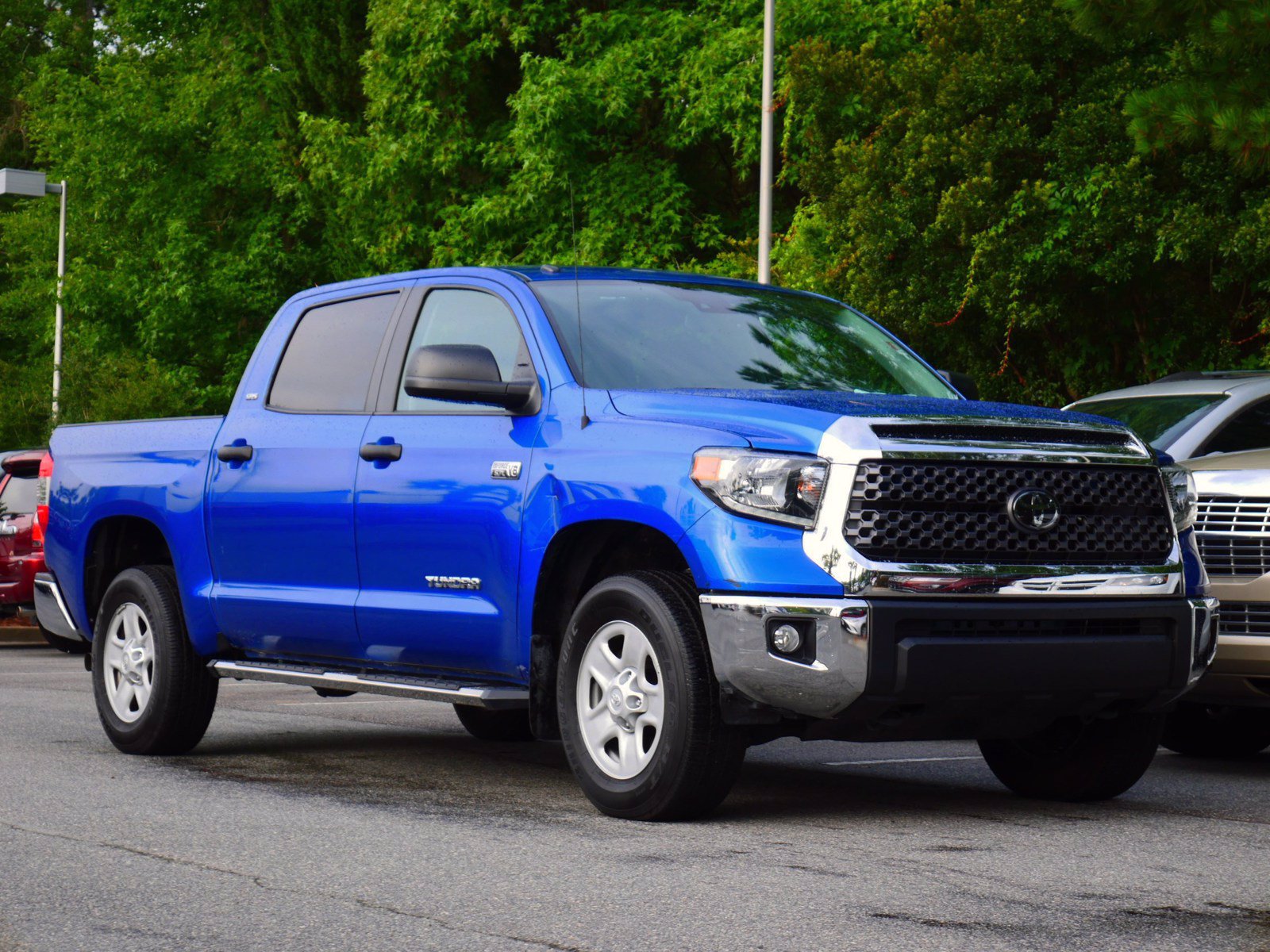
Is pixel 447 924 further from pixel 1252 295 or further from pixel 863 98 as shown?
pixel 863 98

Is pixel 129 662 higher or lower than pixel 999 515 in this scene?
lower

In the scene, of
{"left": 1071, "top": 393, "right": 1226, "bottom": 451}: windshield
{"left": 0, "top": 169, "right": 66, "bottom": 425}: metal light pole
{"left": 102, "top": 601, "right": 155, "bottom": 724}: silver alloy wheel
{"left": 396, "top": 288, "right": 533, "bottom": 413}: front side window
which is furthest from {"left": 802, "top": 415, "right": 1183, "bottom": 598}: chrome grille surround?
{"left": 0, "top": 169, "right": 66, "bottom": 425}: metal light pole

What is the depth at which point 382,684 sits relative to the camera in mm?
7551

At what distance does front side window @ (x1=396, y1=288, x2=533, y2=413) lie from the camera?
7.45m

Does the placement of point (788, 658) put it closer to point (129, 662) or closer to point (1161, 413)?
point (129, 662)

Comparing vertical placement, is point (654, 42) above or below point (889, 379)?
above

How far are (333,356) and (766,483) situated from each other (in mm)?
2809

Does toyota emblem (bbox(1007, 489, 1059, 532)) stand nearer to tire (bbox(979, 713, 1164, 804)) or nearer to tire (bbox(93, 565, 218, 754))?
tire (bbox(979, 713, 1164, 804))

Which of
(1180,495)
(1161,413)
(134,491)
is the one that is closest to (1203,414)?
(1161,413)

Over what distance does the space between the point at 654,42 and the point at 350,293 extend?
22.8 m

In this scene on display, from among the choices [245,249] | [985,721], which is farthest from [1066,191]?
Result: [245,249]

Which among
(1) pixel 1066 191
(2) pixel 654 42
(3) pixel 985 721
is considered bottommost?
(3) pixel 985 721

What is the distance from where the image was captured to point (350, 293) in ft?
28.0

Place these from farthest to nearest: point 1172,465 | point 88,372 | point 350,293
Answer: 1. point 88,372
2. point 350,293
3. point 1172,465
